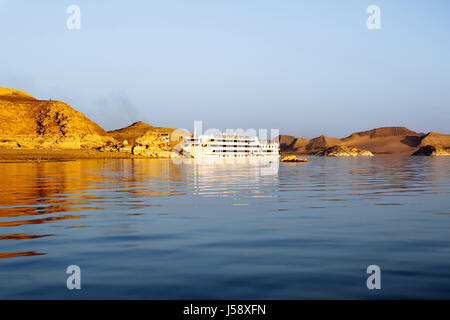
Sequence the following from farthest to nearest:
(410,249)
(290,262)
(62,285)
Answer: (410,249) < (290,262) < (62,285)

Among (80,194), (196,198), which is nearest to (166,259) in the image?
(196,198)

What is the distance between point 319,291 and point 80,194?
2466 cm

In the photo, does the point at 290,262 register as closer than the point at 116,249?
Yes

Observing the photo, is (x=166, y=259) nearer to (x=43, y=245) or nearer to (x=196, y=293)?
(x=196, y=293)

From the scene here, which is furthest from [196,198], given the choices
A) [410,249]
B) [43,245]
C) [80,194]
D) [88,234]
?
[410,249]

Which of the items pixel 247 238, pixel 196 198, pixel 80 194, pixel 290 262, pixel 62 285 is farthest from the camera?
pixel 80 194

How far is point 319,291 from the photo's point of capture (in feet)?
27.6

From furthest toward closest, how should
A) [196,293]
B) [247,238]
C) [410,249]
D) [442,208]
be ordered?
[442,208], [247,238], [410,249], [196,293]

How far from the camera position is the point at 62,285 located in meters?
8.83

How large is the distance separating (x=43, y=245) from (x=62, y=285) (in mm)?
4698
